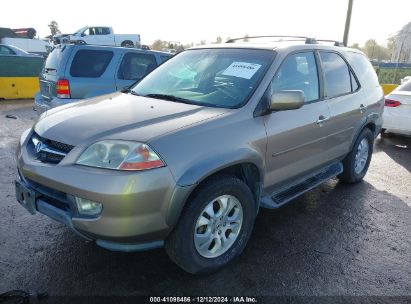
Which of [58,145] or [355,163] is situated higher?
[58,145]

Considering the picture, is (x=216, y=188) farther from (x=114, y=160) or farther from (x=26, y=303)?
(x=26, y=303)

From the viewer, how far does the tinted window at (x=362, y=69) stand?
4.69 meters

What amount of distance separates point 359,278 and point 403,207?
6.34 feet

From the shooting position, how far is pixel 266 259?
10.4 ft

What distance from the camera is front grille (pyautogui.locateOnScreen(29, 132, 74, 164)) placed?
2.60m

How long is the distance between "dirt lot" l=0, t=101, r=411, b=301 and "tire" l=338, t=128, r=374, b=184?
0.55 metres

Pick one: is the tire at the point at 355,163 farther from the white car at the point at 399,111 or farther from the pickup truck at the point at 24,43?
the pickup truck at the point at 24,43

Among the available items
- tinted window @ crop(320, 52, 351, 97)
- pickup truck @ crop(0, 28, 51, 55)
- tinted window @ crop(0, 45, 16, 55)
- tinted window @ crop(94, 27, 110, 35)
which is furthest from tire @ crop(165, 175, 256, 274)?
pickup truck @ crop(0, 28, 51, 55)

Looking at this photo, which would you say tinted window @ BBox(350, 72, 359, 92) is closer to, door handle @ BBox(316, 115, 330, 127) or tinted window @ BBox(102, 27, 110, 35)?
door handle @ BBox(316, 115, 330, 127)

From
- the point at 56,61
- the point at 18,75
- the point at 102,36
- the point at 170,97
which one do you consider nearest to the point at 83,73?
the point at 56,61

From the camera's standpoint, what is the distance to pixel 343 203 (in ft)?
14.8

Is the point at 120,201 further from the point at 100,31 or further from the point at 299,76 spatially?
the point at 100,31

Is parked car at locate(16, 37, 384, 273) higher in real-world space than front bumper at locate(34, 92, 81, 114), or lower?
higher

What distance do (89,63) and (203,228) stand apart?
16.0 ft
